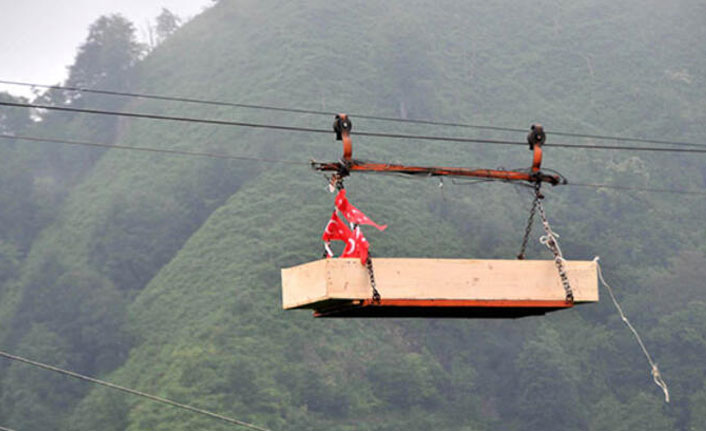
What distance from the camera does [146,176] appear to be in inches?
2704

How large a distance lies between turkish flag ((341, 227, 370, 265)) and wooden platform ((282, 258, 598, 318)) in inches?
1.8

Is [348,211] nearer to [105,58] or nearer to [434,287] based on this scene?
[434,287]

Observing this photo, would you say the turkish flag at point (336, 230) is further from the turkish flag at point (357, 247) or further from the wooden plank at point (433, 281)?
the wooden plank at point (433, 281)

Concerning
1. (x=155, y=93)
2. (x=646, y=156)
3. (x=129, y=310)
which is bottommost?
(x=129, y=310)

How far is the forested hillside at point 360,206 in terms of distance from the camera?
159 feet

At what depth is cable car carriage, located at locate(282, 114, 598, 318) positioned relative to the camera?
14.8 feet

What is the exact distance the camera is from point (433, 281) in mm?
4625

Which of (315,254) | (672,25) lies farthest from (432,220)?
(672,25)

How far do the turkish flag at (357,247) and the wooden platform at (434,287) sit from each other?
1.8 inches

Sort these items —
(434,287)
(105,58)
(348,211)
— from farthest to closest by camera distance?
(105,58)
(348,211)
(434,287)

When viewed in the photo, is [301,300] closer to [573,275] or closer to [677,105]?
[573,275]

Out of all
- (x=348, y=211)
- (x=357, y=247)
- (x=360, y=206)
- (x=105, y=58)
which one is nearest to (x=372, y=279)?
(x=357, y=247)

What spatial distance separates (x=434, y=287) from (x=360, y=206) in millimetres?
50635

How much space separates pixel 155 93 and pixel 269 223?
25607 mm
